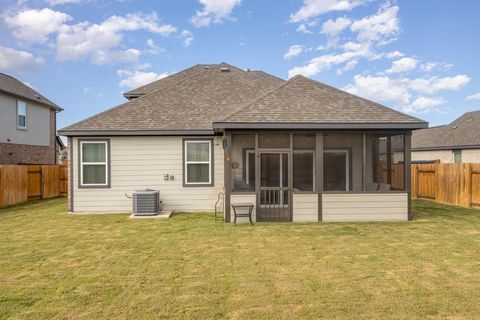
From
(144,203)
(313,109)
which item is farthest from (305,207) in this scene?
(144,203)

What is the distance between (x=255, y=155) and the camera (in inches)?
345

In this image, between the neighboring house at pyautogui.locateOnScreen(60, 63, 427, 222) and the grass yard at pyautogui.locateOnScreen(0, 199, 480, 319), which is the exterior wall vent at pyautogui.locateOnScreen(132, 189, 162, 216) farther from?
the grass yard at pyautogui.locateOnScreen(0, 199, 480, 319)

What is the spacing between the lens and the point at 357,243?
6.37 m

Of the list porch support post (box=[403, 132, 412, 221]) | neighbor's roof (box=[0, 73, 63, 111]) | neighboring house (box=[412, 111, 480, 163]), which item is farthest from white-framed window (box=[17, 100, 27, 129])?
neighboring house (box=[412, 111, 480, 163])

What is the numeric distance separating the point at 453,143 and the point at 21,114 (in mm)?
27800

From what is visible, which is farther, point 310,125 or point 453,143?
point 453,143

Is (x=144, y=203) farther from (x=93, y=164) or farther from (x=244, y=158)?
(x=244, y=158)

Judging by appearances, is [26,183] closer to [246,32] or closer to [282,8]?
[246,32]

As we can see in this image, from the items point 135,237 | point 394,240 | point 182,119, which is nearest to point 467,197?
point 394,240

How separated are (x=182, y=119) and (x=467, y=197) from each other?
11404 millimetres

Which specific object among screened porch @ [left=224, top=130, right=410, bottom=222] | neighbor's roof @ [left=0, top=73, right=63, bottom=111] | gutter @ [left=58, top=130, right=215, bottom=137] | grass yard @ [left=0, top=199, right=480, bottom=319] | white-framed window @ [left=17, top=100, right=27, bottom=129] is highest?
neighbor's roof @ [left=0, top=73, right=63, bottom=111]

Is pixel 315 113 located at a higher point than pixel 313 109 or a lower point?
lower

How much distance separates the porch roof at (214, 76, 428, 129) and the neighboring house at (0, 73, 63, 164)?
576 inches

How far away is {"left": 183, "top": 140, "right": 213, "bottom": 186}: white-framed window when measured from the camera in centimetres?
1048
